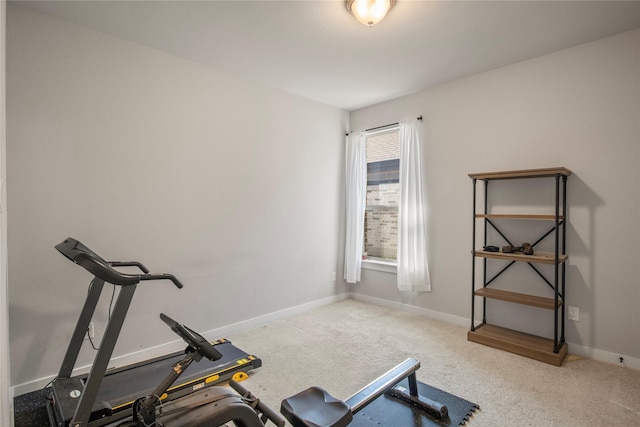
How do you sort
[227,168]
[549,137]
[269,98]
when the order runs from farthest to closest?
[269,98] < [227,168] < [549,137]

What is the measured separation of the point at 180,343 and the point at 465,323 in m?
2.89

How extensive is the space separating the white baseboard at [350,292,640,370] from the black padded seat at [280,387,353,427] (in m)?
Answer: 2.53

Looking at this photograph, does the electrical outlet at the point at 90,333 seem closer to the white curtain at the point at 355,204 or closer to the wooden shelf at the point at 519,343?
the white curtain at the point at 355,204

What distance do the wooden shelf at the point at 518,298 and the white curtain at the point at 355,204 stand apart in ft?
5.33

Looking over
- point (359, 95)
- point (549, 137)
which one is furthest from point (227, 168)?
point (549, 137)

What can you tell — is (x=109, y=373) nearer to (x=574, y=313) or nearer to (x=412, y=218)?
(x=412, y=218)

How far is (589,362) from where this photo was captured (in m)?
2.81

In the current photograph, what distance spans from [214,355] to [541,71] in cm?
359

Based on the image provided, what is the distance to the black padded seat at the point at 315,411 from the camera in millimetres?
1468

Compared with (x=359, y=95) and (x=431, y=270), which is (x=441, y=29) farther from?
(x=431, y=270)

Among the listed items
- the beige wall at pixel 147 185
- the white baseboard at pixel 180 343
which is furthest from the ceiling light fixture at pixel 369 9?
the white baseboard at pixel 180 343

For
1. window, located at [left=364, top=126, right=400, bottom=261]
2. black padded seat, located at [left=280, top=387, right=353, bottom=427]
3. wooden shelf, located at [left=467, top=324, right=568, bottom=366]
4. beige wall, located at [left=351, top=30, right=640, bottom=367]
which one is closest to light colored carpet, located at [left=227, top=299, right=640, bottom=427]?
wooden shelf, located at [left=467, top=324, right=568, bottom=366]

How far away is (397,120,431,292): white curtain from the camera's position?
394cm

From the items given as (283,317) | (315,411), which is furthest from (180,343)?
(315,411)
